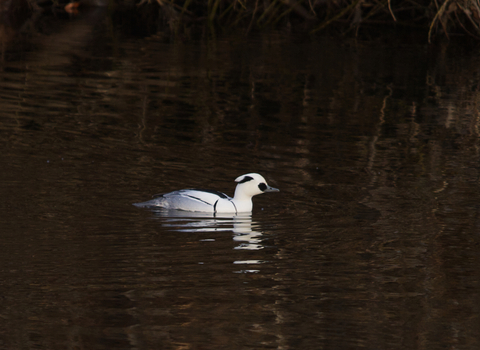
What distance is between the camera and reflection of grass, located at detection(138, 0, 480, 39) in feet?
92.6

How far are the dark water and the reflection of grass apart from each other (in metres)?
8.89

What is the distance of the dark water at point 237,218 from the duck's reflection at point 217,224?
0.03 m

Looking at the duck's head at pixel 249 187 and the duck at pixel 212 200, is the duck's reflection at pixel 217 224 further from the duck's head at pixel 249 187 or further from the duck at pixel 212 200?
the duck's head at pixel 249 187

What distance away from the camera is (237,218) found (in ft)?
30.3

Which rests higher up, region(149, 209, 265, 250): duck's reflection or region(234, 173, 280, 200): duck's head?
region(234, 173, 280, 200): duck's head

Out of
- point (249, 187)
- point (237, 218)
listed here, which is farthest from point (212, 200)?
point (249, 187)

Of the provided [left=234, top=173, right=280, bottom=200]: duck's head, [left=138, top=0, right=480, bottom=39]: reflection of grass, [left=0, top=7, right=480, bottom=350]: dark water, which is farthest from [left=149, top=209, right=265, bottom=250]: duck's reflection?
[left=138, top=0, right=480, bottom=39]: reflection of grass

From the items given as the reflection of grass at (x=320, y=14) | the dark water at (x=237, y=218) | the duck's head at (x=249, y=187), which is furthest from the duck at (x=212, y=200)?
the reflection of grass at (x=320, y=14)

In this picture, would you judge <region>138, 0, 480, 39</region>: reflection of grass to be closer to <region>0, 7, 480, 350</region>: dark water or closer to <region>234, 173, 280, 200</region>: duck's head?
<region>0, 7, 480, 350</region>: dark water

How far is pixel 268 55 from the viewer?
79.4 feet

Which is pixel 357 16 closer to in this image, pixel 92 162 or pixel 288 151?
pixel 288 151

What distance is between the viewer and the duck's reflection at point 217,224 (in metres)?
8.23

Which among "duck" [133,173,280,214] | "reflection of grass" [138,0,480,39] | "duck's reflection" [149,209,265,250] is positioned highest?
"reflection of grass" [138,0,480,39]

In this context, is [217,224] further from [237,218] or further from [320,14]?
[320,14]
